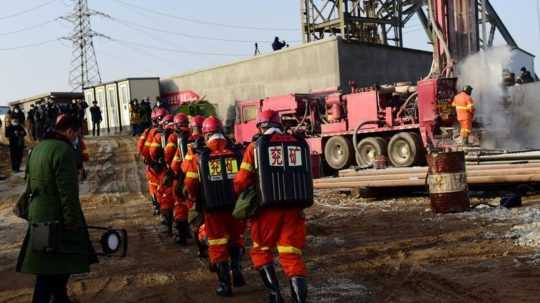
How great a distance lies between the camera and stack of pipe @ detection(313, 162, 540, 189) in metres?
10.9

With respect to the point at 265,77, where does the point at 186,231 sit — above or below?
below

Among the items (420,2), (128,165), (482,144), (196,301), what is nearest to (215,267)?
(196,301)

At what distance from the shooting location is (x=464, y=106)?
14.3 m

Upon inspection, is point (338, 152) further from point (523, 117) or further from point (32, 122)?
point (32, 122)

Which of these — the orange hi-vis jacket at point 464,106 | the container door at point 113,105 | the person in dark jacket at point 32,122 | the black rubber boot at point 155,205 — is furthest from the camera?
the container door at point 113,105

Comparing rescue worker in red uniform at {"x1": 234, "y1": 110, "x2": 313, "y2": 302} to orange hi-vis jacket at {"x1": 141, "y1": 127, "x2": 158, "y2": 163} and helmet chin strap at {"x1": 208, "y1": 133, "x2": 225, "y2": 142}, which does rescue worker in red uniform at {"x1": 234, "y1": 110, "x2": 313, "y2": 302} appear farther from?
orange hi-vis jacket at {"x1": 141, "y1": 127, "x2": 158, "y2": 163}

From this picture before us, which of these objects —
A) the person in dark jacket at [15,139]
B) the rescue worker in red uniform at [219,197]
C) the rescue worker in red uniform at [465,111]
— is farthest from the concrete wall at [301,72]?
the rescue worker in red uniform at [219,197]

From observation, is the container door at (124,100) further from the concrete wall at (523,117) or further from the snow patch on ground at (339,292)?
the snow patch on ground at (339,292)

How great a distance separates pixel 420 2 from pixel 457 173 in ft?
70.2

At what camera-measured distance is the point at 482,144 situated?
49.1 ft

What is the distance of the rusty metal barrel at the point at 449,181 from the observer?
381 inches

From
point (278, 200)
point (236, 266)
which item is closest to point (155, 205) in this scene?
point (236, 266)

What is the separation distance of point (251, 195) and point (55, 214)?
63.5 inches

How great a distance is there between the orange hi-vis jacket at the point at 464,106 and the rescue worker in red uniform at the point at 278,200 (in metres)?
10.0
